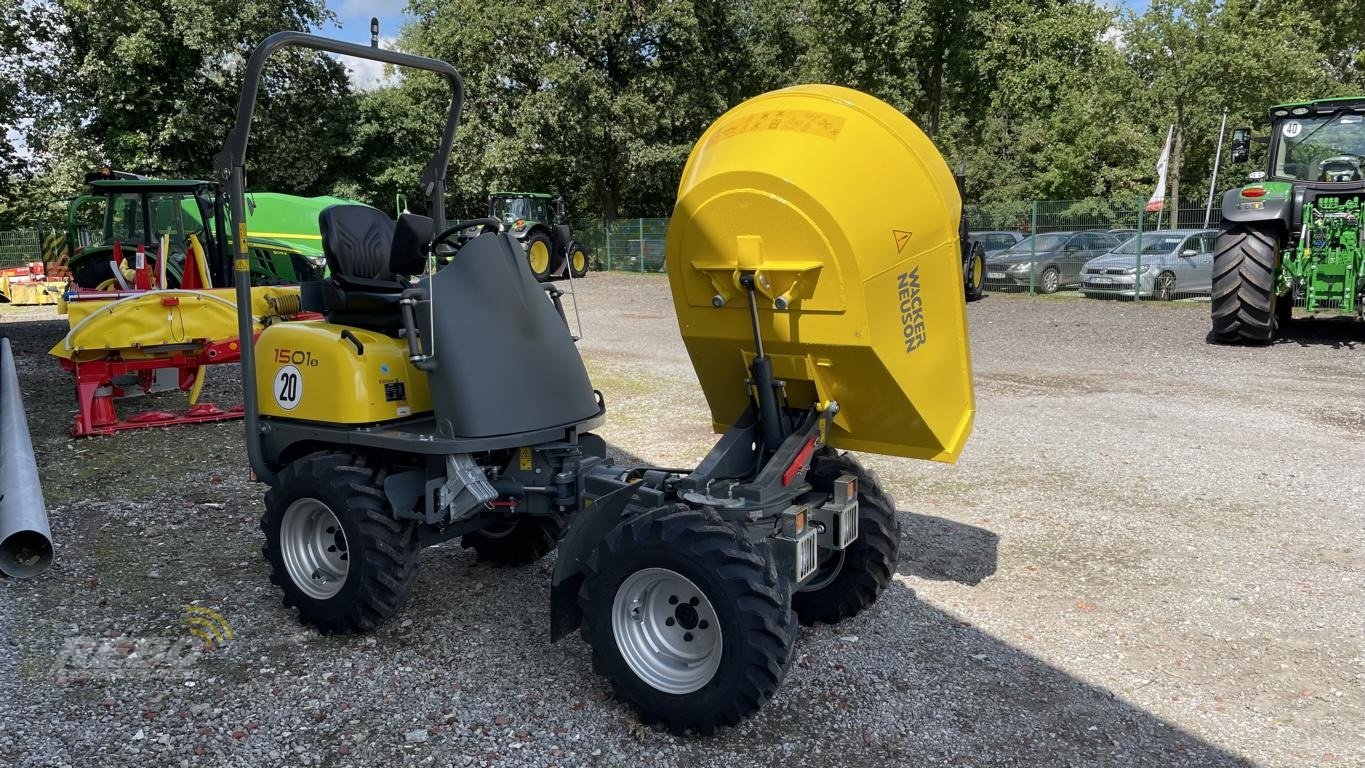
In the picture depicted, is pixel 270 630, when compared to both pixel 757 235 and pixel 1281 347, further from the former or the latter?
pixel 1281 347

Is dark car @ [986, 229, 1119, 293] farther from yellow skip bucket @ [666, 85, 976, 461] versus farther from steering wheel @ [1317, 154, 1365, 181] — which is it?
yellow skip bucket @ [666, 85, 976, 461]

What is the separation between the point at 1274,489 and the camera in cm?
585

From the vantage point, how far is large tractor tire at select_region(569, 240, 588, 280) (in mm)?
3996

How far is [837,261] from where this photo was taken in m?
3.18

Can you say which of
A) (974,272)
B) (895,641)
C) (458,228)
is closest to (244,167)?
(458,228)

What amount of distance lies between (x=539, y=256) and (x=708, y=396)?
3.04 ft

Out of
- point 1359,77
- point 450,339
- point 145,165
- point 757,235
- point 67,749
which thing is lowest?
point 67,749

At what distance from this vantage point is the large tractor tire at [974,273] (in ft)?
12.1

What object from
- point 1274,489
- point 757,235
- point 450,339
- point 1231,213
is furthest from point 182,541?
point 1231,213

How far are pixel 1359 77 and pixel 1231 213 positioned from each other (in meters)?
26.8

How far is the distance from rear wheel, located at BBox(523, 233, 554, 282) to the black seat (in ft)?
2.03

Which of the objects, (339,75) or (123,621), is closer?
(123,621)

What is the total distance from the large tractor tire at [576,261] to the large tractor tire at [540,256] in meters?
0.07

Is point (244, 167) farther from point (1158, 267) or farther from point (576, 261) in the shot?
point (1158, 267)
